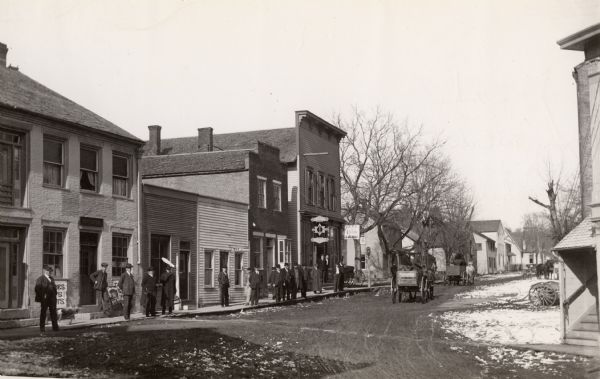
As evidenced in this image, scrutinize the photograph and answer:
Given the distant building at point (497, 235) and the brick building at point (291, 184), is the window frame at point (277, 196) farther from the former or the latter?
the distant building at point (497, 235)

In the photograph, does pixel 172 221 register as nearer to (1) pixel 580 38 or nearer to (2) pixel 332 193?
(1) pixel 580 38

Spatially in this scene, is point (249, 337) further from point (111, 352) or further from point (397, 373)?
point (397, 373)

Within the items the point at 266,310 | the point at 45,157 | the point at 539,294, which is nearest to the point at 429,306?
the point at 539,294

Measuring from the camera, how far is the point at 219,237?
3170 centimetres

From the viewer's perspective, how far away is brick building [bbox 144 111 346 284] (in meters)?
35.3

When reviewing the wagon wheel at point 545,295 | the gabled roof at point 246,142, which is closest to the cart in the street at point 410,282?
the wagon wheel at point 545,295

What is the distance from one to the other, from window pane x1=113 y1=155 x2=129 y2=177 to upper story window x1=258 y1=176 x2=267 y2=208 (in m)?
10.7

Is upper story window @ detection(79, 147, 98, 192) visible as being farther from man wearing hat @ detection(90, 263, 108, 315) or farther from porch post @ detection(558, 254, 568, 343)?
porch post @ detection(558, 254, 568, 343)

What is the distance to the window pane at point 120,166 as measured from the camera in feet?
84.0

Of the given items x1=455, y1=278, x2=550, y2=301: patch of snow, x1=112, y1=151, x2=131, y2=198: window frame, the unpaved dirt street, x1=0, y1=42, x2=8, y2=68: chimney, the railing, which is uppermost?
x1=0, y1=42, x2=8, y2=68: chimney

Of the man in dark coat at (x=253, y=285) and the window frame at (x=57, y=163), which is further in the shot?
the man in dark coat at (x=253, y=285)

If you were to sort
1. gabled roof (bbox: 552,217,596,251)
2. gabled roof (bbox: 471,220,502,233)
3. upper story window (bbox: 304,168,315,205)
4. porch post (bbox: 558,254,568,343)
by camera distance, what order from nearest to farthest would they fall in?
gabled roof (bbox: 552,217,596,251) → porch post (bbox: 558,254,568,343) → upper story window (bbox: 304,168,315,205) → gabled roof (bbox: 471,220,502,233)

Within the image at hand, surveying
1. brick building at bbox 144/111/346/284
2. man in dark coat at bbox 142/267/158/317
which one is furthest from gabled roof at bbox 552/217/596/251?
brick building at bbox 144/111/346/284

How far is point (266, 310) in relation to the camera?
27.2 m
